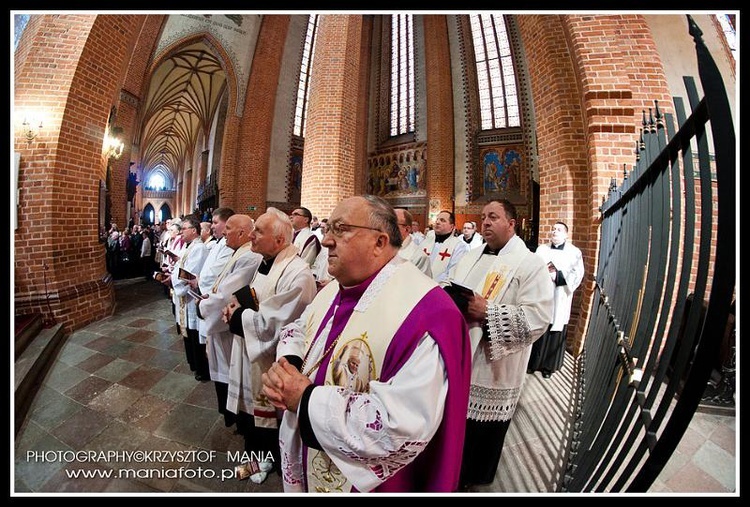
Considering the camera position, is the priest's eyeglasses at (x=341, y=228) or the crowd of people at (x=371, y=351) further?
the priest's eyeglasses at (x=341, y=228)

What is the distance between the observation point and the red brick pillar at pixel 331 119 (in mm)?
6043

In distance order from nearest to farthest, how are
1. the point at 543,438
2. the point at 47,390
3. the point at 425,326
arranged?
the point at 425,326, the point at 543,438, the point at 47,390

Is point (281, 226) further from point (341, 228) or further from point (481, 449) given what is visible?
point (481, 449)

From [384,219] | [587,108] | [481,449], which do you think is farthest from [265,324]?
[587,108]

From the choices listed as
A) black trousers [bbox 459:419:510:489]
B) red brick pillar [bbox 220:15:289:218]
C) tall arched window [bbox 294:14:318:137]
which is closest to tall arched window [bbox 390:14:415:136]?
tall arched window [bbox 294:14:318:137]

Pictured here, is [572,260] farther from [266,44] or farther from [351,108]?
[266,44]

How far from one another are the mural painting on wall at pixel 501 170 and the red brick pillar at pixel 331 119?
31.3 feet

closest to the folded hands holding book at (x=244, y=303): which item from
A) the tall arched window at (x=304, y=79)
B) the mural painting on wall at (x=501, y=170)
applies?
the mural painting on wall at (x=501, y=170)

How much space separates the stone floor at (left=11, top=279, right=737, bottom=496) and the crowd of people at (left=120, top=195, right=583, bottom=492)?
0.22 metres

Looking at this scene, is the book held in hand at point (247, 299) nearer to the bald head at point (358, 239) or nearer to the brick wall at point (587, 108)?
the bald head at point (358, 239)

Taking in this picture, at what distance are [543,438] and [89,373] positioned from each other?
4.58 m

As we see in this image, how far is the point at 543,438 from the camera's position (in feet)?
7.94

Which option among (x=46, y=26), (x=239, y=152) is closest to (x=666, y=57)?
(x=46, y=26)

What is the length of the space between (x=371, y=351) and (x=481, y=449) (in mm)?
1452
